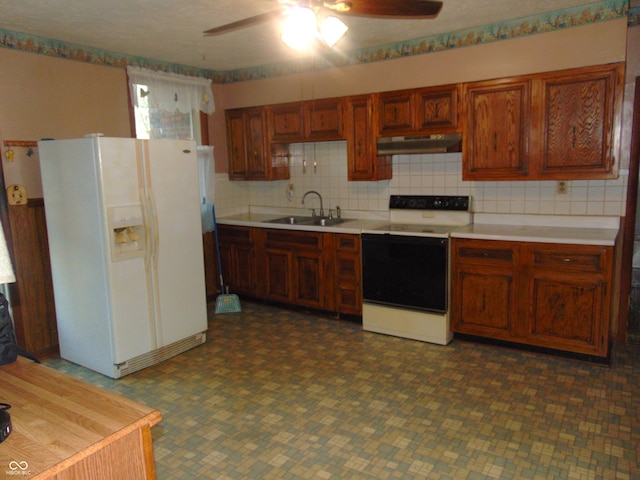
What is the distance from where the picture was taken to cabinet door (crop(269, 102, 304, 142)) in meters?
4.72

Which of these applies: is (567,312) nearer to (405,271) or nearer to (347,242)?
(405,271)

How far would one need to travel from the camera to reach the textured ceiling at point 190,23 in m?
3.06

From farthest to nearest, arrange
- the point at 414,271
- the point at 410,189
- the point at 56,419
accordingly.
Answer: the point at 410,189
the point at 414,271
the point at 56,419

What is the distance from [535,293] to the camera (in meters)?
3.47

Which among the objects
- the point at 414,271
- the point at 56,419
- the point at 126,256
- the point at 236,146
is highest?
the point at 236,146

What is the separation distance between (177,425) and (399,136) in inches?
112

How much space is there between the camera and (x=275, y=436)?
264 centimetres

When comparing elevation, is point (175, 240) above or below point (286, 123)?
below

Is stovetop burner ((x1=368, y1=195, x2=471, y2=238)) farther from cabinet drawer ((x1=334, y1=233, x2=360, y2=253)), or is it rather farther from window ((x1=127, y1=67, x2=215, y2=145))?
window ((x1=127, y1=67, x2=215, y2=145))

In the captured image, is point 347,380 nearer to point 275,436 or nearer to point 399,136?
point 275,436

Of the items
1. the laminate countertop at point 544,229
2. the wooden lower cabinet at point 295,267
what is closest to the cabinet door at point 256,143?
the wooden lower cabinet at point 295,267

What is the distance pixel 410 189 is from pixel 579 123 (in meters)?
1.52

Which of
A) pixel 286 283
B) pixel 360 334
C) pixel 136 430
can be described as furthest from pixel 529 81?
pixel 136 430

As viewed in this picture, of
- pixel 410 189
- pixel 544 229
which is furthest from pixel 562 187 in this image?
pixel 410 189
